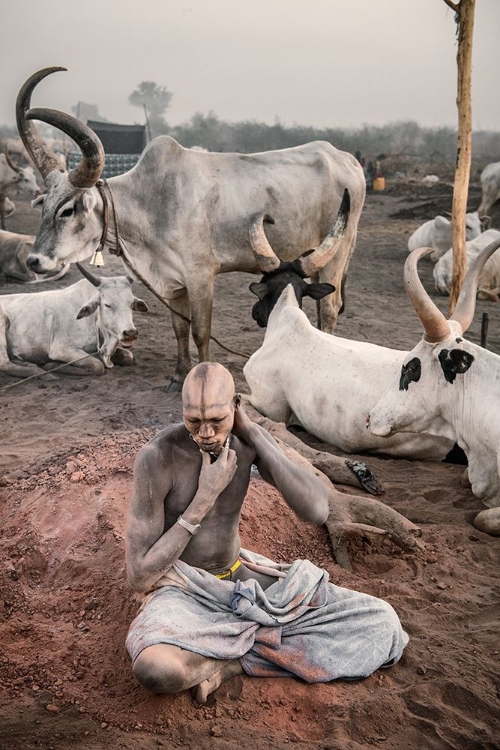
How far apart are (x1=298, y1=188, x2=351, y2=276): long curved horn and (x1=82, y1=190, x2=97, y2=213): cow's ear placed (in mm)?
1829

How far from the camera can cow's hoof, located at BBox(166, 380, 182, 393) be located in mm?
7121

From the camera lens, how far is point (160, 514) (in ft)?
10.1

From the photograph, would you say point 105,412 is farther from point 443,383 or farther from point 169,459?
point 169,459

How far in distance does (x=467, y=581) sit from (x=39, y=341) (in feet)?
17.0

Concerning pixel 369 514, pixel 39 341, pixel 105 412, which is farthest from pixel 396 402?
pixel 39 341

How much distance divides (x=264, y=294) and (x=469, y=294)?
2.09 m

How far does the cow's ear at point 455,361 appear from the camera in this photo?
4664 millimetres

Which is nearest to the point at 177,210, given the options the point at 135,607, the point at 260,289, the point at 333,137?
the point at 260,289

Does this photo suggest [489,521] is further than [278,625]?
Yes

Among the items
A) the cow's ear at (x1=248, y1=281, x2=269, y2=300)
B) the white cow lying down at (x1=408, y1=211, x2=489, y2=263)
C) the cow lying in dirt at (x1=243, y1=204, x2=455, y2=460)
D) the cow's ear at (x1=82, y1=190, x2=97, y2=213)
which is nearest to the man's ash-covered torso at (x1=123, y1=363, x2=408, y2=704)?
the cow lying in dirt at (x1=243, y1=204, x2=455, y2=460)

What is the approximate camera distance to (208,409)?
2.94 meters

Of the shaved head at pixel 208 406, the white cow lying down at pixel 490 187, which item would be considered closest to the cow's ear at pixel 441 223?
the white cow lying down at pixel 490 187

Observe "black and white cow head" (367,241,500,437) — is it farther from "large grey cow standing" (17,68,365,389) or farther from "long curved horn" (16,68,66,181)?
"long curved horn" (16,68,66,181)

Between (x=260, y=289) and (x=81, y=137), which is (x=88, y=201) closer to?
(x=81, y=137)
